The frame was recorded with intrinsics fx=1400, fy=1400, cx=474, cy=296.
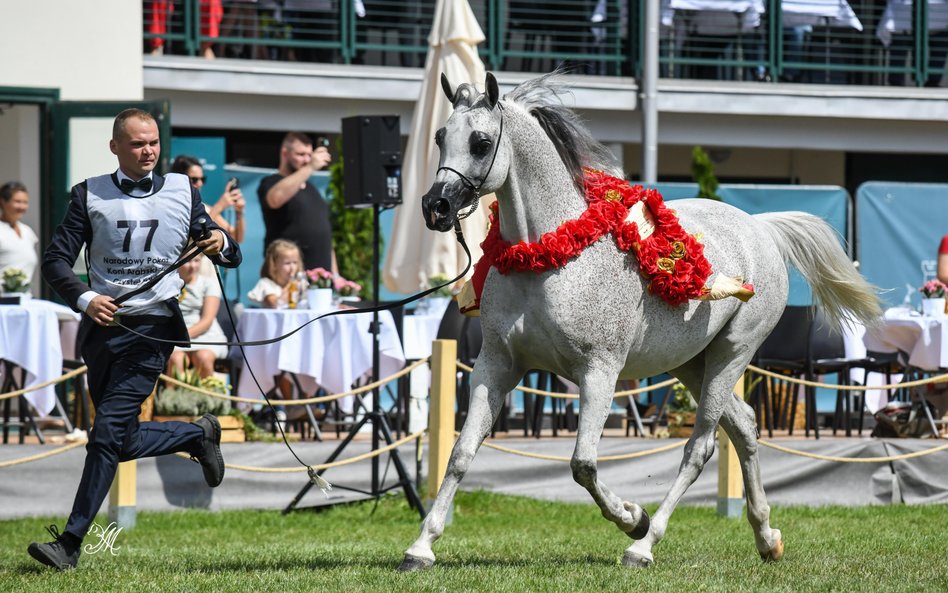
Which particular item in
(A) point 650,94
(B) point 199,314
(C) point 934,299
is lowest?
(B) point 199,314

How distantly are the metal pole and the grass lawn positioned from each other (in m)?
8.00

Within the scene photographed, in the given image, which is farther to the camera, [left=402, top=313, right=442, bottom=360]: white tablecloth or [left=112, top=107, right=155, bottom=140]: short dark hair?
[left=402, top=313, right=442, bottom=360]: white tablecloth

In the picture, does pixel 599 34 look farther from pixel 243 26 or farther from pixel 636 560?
pixel 636 560

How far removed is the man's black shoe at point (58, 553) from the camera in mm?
6047

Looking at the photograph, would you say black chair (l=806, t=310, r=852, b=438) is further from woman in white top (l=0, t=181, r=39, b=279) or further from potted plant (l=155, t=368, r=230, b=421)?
woman in white top (l=0, t=181, r=39, b=279)

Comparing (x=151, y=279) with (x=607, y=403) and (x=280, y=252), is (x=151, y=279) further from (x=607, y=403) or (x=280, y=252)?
(x=280, y=252)

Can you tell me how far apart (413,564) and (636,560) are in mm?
1038

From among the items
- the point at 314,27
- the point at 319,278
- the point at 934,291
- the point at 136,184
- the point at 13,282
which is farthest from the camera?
the point at 314,27

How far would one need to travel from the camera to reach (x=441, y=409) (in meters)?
8.92

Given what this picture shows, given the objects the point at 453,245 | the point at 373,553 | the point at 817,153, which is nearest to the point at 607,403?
the point at 373,553

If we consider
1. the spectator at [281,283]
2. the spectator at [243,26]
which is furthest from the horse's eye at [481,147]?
the spectator at [243,26]

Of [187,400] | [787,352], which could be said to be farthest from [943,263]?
[187,400]

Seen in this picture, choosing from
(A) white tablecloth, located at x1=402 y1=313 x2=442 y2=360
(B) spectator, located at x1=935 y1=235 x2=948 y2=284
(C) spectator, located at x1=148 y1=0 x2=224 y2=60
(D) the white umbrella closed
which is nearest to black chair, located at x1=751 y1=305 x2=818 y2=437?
(B) spectator, located at x1=935 y1=235 x2=948 y2=284

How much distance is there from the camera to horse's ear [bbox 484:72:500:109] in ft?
18.8
